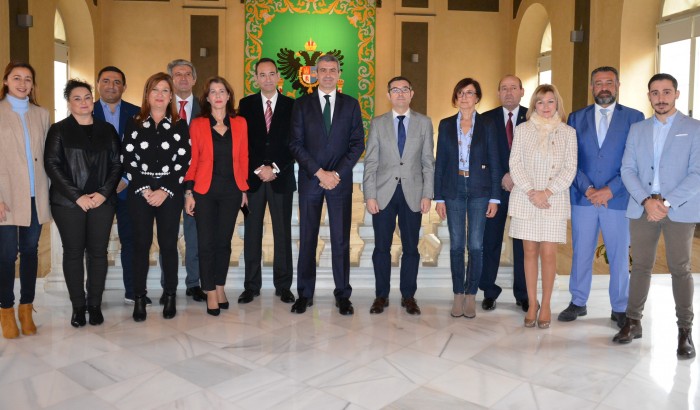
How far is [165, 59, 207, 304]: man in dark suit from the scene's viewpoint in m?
4.24

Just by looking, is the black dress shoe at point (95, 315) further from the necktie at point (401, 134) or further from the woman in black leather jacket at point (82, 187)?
the necktie at point (401, 134)

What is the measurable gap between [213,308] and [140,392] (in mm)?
1234

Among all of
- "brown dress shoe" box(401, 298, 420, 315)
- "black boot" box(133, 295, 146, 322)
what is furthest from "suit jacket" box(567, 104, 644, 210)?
"black boot" box(133, 295, 146, 322)

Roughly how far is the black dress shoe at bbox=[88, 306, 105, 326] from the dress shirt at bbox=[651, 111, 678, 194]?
11.1ft

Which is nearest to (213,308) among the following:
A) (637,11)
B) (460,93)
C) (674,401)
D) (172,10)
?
(460,93)

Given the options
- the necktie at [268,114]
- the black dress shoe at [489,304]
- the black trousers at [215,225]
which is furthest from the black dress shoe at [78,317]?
the black dress shoe at [489,304]

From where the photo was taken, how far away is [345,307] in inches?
157

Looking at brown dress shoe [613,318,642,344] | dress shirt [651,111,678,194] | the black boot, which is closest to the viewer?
dress shirt [651,111,678,194]

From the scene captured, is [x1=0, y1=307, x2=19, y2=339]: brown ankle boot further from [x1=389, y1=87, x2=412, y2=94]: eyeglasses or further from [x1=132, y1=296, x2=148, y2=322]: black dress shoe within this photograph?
[x1=389, y1=87, x2=412, y2=94]: eyeglasses

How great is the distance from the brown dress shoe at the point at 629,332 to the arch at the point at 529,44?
7.88 meters

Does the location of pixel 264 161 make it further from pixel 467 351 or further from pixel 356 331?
pixel 467 351

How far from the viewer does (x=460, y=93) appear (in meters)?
3.82

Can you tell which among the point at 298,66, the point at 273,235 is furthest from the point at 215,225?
the point at 298,66

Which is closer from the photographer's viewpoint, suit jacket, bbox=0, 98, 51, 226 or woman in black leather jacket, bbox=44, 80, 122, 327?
suit jacket, bbox=0, 98, 51, 226
